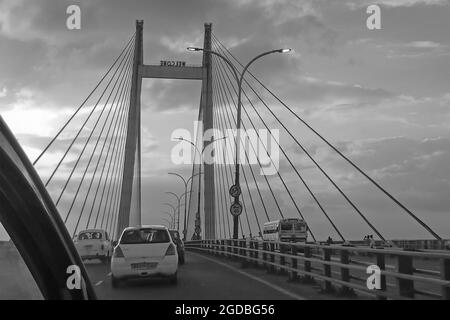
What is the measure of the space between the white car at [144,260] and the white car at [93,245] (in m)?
11.1

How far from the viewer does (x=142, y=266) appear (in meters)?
15.1

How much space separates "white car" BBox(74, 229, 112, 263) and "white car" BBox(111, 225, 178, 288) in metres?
11.1

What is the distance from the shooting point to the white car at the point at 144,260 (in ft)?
49.6

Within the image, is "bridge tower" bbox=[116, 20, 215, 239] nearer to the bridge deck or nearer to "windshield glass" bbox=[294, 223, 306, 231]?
"windshield glass" bbox=[294, 223, 306, 231]

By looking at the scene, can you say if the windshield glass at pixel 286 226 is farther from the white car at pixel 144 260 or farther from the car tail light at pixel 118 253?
the car tail light at pixel 118 253

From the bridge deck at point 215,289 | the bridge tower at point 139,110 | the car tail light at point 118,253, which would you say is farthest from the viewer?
the bridge tower at point 139,110

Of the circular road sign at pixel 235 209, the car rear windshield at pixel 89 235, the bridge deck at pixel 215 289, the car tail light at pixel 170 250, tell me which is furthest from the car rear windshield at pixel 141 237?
the circular road sign at pixel 235 209

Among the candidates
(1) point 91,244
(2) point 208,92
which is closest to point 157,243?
(1) point 91,244

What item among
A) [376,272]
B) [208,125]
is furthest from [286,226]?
[376,272]

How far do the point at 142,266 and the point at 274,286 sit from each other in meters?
3.20

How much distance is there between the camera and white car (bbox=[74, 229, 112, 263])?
86.4 feet

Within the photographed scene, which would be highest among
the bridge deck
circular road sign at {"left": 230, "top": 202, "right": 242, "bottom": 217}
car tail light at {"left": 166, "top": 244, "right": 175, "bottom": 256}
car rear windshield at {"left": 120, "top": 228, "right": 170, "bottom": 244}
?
circular road sign at {"left": 230, "top": 202, "right": 242, "bottom": 217}

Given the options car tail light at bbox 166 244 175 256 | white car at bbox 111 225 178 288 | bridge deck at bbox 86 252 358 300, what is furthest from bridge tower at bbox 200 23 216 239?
white car at bbox 111 225 178 288
